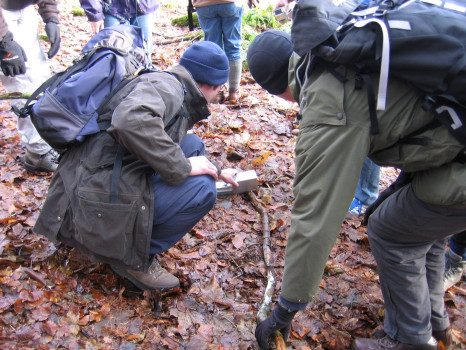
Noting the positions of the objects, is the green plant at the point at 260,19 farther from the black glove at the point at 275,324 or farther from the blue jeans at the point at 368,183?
the black glove at the point at 275,324

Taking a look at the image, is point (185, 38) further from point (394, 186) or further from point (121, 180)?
point (394, 186)

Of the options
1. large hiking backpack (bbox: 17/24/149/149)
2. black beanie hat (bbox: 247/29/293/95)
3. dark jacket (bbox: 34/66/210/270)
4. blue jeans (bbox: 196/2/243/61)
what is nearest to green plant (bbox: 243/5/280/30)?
blue jeans (bbox: 196/2/243/61)

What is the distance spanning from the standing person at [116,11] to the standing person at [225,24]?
796 mm

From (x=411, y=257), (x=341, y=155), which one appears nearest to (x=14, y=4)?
(x=341, y=155)

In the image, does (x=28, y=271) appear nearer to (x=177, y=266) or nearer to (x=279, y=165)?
(x=177, y=266)

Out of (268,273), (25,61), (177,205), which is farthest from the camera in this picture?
(25,61)

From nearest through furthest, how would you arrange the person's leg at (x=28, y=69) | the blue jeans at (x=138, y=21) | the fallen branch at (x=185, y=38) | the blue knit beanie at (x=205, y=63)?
1. the blue knit beanie at (x=205, y=63)
2. the person's leg at (x=28, y=69)
3. the blue jeans at (x=138, y=21)
4. the fallen branch at (x=185, y=38)

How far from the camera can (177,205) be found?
2826 millimetres

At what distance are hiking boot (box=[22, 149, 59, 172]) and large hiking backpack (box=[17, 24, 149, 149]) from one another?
5.62 ft

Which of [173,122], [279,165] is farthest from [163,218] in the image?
[279,165]

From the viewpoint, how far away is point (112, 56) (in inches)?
110

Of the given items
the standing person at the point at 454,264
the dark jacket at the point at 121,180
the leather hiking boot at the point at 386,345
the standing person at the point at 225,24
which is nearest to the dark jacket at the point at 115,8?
the standing person at the point at 225,24

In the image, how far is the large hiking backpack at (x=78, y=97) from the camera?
252 centimetres

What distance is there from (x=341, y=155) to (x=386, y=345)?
1.63m
